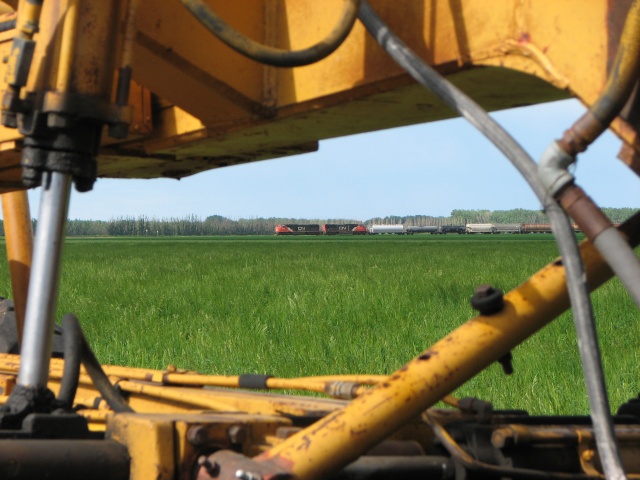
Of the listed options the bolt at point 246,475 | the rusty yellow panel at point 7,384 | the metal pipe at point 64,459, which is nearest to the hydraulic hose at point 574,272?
the bolt at point 246,475

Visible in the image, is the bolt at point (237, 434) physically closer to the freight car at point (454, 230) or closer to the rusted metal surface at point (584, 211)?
the rusted metal surface at point (584, 211)

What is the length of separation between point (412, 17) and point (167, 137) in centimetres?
91

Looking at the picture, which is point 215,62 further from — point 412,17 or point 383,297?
point 383,297

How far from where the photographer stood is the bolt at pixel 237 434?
7.07ft

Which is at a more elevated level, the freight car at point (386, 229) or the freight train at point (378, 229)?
the freight car at point (386, 229)

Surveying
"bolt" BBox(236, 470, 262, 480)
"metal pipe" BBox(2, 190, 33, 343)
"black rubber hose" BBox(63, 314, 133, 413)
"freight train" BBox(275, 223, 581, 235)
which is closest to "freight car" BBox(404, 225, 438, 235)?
"freight train" BBox(275, 223, 581, 235)

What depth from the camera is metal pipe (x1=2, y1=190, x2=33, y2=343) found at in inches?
180

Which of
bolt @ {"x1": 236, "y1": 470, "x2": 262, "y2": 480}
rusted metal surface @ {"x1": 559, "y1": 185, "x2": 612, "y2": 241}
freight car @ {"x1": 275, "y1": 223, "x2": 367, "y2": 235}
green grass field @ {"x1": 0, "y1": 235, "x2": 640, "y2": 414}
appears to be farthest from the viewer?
freight car @ {"x1": 275, "y1": 223, "x2": 367, "y2": 235}

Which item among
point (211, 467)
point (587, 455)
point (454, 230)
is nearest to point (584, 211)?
point (211, 467)

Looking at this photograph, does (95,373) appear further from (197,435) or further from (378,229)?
(378,229)

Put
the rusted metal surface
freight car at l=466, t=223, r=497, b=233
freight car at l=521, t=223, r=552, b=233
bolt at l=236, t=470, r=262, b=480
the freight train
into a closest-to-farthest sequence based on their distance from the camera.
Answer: the rusted metal surface, bolt at l=236, t=470, r=262, b=480, freight car at l=521, t=223, r=552, b=233, the freight train, freight car at l=466, t=223, r=497, b=233

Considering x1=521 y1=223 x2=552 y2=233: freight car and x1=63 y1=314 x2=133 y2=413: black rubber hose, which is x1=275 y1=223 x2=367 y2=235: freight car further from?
x1=63 y1=314 x2=133 y2=413: black rubber hose

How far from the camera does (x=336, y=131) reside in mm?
2521

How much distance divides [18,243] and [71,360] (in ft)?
7.67
